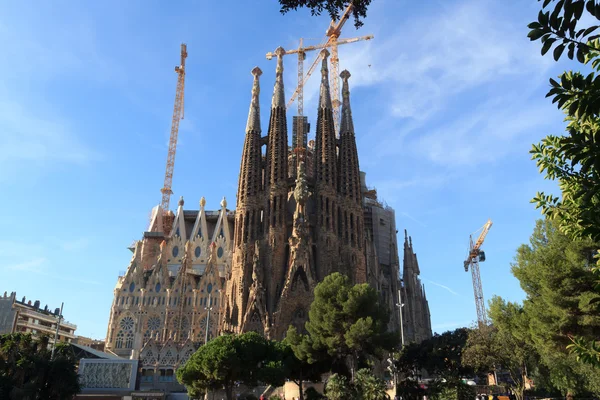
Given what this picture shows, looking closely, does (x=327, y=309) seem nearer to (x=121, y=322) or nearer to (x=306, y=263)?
(x=306, y=263)

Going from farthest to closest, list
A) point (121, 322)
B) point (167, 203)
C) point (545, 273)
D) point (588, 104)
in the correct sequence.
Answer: point (167, 203) < point (121, 322) < point (545, 273) < point (588, 104)

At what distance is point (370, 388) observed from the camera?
2197 cm

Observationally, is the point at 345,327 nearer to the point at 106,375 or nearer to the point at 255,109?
the point at 106,375

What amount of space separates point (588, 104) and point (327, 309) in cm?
2468

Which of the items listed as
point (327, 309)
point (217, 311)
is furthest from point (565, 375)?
point (217, 311)

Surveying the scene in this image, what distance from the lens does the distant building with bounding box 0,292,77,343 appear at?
61.1 meters

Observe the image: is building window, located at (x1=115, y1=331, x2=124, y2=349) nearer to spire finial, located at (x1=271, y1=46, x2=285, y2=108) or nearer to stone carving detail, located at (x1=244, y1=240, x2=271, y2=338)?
stone carving detail, located at (x1=244, y1=240, x2=271, y2=338)

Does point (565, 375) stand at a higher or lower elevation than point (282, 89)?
lower

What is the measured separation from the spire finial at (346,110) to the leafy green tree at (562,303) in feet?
132

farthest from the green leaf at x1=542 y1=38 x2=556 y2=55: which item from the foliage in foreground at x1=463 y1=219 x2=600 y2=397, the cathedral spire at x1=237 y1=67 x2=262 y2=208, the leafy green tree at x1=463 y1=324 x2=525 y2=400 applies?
the cathedral spire at x1=237 y1=67 x2=262 y2=208

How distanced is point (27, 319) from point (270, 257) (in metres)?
42.4

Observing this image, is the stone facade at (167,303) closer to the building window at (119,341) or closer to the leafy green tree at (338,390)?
the building window at (119,341)

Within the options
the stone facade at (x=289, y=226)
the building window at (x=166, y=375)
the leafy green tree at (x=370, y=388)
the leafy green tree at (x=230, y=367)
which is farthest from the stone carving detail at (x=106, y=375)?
the leafy green tree at (x=370, y=388)

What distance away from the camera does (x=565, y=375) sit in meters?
18.0
